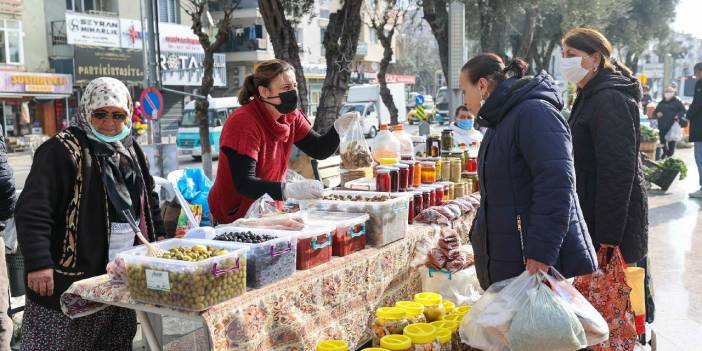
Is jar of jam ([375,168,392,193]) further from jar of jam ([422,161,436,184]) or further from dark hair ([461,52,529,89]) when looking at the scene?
dark hair ([461,52,529,89])

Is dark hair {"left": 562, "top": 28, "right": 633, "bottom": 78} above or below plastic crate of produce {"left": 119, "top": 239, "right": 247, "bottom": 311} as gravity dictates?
above

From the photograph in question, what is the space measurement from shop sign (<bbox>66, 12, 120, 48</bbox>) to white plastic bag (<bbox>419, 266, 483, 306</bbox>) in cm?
2765

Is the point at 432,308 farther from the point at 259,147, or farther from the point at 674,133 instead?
the point at 674,133

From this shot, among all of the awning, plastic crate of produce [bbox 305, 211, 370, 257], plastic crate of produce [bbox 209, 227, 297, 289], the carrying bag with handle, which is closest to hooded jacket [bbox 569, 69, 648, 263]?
the carrying bag with handle

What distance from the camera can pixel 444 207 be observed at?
4.54 metres

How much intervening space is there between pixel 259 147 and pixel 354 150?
123 centimetres

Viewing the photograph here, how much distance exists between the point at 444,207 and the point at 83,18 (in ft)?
91.7

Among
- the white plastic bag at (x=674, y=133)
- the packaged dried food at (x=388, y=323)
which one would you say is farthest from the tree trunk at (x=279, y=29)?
the white plastic bag at (x=674, y=133)

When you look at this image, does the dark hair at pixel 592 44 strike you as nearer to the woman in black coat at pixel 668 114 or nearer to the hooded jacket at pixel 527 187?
the hooded jacket at pixel 527 187

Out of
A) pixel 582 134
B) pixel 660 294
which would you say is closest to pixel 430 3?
pixel 660 294

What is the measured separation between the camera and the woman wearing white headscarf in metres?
2.90

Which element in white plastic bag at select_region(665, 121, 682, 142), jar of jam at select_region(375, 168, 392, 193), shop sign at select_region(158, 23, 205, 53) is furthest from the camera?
shop sign at select_region(158, 23, 205, 53)

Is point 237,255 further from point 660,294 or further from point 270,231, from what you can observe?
point 660,294

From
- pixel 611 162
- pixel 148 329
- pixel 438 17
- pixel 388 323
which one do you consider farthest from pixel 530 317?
pixel 438 17
